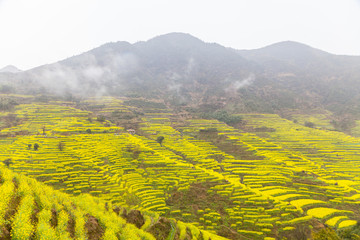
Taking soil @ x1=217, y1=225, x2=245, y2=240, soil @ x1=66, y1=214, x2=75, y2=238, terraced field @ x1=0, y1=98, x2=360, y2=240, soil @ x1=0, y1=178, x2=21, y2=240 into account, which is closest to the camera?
soil @ x1=0, y1=178, x2=21, y2=240

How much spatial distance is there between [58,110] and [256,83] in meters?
181

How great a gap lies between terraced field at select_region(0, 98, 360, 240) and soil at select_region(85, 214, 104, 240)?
9.52 meters

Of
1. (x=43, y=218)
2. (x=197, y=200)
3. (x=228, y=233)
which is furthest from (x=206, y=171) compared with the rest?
(x=43, y=218)

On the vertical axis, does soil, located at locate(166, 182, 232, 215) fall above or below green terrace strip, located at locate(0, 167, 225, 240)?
below

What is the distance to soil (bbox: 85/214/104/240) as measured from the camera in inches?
596

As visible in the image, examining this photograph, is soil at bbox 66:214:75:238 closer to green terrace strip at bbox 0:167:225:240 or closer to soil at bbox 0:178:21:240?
green terrace strip at bbox 0:167:225:240

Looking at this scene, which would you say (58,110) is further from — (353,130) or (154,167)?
(353,130)

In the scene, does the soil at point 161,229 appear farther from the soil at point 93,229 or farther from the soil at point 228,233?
the soil at point 228,233

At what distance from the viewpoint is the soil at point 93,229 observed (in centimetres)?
1513

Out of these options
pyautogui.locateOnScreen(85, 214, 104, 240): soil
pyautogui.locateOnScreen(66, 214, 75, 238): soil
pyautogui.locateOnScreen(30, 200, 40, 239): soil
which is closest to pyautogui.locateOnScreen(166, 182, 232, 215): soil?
pyautogui.locateOnScreen(85, 214, 104, 240): soil

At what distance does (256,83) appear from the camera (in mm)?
189375

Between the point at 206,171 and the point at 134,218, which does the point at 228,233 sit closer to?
the point at 134,218

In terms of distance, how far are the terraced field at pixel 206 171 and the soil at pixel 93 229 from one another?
9523 millimetres

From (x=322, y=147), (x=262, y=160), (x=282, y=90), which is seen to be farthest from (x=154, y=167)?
(x=282, y=90)
